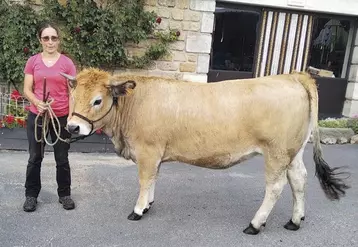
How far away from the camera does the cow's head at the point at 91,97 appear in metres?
3.36

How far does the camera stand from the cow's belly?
359 centimetres

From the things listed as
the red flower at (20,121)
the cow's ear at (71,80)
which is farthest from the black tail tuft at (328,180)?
the red flower at (20,121)

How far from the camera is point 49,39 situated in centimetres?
356

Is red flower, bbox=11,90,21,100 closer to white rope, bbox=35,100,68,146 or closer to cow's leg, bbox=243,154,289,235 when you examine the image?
white rope, bbox=35,100,68,146

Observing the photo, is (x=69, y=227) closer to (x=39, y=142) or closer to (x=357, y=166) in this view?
(x=39, y=142)

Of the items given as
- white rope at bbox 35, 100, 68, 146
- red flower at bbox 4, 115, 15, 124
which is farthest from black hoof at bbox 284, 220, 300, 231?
red flower at bbox 4, 115, 15, 124

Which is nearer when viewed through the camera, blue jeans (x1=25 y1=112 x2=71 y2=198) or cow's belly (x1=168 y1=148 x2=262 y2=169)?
cow's belly (x1=168 y1=148 x2=262 y2=169)

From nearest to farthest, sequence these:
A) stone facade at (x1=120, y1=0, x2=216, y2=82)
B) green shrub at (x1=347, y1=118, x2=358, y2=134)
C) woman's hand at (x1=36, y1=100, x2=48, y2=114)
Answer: woman's hand at (x1=36, y1=100, x2=48, y2=114)
stone facade at (x1=120, y1=0, x2=216, y2=82)
green shrub at (x1=347, y1=118, x2=358, y2=134)

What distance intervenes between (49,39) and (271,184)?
2.56 meters

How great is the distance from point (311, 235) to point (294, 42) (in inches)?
219

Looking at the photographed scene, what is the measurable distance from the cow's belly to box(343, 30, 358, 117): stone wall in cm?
589

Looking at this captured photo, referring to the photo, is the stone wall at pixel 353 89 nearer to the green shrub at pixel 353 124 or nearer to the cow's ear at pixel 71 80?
the green shrub at pixel 353 124

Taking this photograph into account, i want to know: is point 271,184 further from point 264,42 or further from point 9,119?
point 264,42

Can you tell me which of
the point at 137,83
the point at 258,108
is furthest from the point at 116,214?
the point at 258,108
